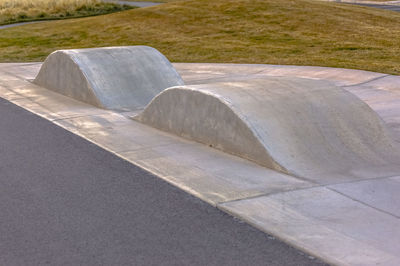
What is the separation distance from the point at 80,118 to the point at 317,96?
14.8 ft

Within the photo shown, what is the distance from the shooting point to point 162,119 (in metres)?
10.6

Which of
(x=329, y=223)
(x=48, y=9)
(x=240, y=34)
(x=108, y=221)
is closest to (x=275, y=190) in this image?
(x=329, y=223)

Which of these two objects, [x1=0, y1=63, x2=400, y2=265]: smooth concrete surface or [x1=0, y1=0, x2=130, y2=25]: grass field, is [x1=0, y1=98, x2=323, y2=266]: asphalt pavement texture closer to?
[x1=0, y1=63, x2=400, y2=265]: smooth concrete surface

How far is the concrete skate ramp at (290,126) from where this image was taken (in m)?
8.21

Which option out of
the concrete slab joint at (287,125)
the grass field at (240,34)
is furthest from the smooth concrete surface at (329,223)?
the grass field at (240,34)

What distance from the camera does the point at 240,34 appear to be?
25.2m

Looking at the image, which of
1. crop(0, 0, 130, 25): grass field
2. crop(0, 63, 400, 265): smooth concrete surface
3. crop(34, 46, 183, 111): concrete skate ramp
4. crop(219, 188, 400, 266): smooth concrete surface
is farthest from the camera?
crop(0, 0, 130, 25): grass field

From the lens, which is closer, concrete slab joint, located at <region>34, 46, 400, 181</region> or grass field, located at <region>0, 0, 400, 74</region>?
concrete slab joint, located at <region>34, 46, 400, 181</region>

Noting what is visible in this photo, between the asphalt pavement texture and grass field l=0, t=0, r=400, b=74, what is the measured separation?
978 centimetres

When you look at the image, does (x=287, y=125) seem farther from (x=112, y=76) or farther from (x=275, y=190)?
(x=112, y=76)

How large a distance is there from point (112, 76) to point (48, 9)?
1138 inches

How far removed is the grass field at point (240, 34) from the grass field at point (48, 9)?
192 inches

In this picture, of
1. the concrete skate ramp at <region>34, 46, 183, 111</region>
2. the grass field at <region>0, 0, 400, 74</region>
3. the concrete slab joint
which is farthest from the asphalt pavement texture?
the grass field at <region>0, 0, 400, 74</region>

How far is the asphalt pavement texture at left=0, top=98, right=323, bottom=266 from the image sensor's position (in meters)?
5.54
